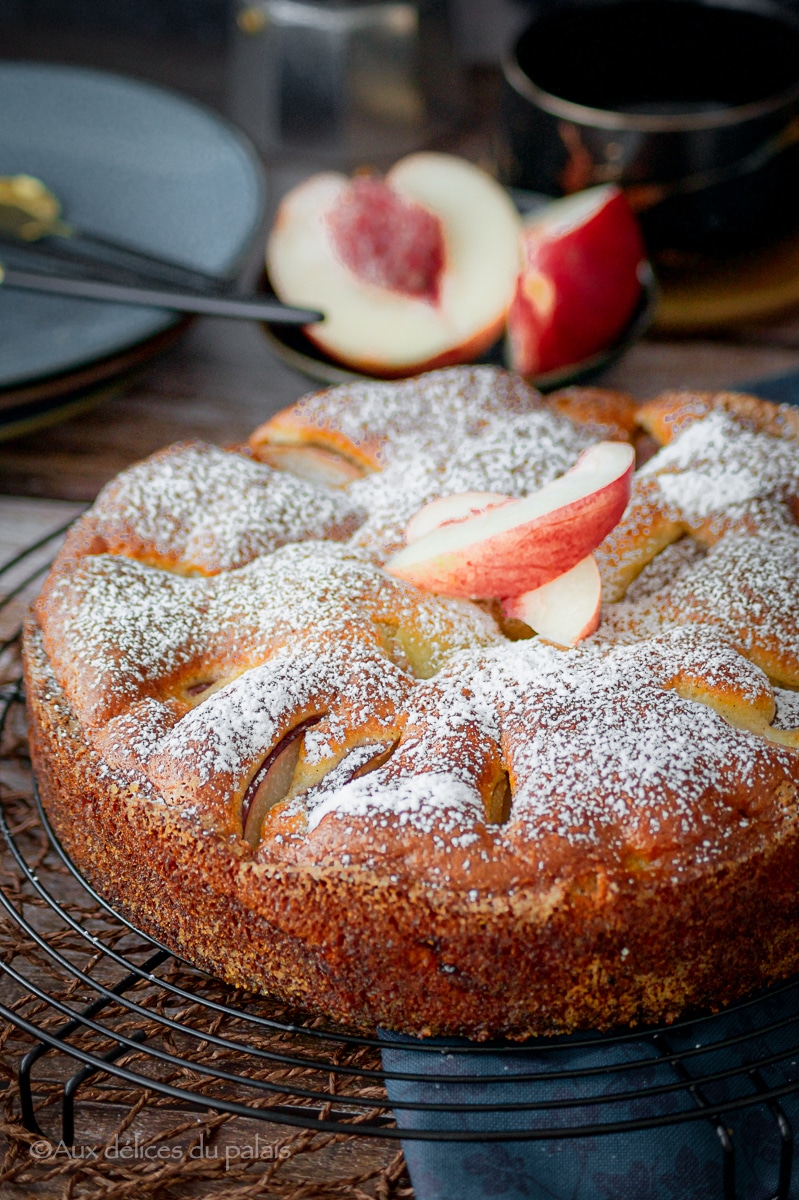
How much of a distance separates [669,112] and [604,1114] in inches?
75.0

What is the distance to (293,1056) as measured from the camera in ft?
3.70

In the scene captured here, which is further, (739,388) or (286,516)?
(739,388)

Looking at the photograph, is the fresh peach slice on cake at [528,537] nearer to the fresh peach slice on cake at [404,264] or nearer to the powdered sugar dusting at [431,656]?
the powdered sugar dusting at [431,656]

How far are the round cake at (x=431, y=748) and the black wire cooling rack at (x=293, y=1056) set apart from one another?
0.13 ft

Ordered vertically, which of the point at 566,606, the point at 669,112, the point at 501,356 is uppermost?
the point at 669,112

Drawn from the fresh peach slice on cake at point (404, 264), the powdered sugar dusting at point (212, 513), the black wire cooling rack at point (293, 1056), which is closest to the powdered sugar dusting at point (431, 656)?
the powdered sugar dusting at point (212, 513)

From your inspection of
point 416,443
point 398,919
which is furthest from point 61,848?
point 416,443

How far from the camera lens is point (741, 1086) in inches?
42.8

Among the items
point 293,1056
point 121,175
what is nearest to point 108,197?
point 121,175

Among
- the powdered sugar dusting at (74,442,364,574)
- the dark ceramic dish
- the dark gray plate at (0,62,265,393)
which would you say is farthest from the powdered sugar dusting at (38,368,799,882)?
the dark ceramic dish

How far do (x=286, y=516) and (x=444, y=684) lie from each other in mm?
317

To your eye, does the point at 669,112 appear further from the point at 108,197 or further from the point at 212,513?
the point at 212,513

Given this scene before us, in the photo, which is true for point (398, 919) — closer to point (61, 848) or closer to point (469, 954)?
point (469, 954)

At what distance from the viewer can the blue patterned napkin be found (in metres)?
1.01
